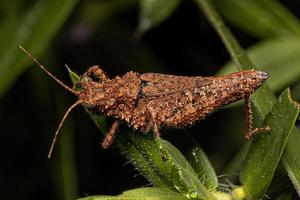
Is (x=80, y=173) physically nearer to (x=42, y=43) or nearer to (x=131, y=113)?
(x=42, y=43)

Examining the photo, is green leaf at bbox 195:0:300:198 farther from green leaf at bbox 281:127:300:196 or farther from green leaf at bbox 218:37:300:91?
green leaf at bbox 218:37:300:91

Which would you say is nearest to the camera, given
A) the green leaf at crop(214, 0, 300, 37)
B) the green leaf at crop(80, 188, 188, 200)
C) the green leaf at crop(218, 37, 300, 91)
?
the green leaf at crop(80, 188, 188, 200)

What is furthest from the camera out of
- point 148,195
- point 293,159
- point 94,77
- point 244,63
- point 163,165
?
point 94,77

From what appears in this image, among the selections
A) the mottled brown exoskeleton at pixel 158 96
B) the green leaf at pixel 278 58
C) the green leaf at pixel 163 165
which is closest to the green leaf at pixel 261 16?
the green leaf at pixel 278 58

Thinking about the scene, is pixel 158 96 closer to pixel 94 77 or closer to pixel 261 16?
pixel 94 77

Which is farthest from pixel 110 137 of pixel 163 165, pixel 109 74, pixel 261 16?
pixel 109 74

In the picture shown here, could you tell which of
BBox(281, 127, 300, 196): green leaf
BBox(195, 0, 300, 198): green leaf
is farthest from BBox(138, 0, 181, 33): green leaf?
BBox(281, 127, 300, 196): green leaf

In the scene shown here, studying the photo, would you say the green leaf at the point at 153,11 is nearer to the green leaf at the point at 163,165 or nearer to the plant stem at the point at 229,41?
the plant stem at the point at 229,41
